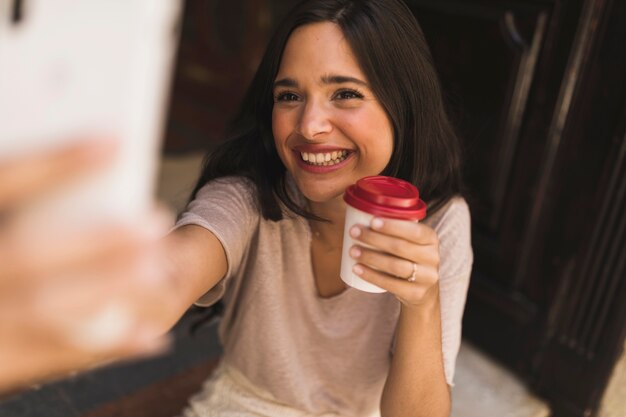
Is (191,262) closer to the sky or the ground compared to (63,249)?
closer to the ground

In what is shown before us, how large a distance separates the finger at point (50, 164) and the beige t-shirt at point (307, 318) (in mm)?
877

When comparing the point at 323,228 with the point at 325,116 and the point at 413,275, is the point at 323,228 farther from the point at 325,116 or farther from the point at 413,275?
the point at 413,275

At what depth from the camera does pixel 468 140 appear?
200cm

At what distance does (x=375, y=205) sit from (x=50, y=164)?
604mm

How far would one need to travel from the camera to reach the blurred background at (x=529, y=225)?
5.57ft

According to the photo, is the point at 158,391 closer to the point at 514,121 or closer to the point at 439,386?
the point at 439,386

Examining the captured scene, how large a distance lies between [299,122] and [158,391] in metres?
1.17

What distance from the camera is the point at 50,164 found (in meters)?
0.42

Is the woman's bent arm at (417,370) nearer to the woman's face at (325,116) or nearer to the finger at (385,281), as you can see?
the finger at (385,281)

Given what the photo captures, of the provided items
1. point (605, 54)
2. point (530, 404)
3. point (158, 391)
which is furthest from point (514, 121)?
point (158, 391)

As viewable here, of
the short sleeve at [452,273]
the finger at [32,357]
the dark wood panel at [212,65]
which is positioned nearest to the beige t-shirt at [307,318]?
the short sleeve at [452,273]

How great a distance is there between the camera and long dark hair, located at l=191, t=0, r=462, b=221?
1.23 meters

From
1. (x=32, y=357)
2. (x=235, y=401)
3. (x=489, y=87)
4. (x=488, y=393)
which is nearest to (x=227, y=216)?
(x=235, y=401)

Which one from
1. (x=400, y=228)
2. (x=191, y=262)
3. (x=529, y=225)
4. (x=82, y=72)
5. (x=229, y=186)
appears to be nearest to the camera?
(x=82, y=72)
